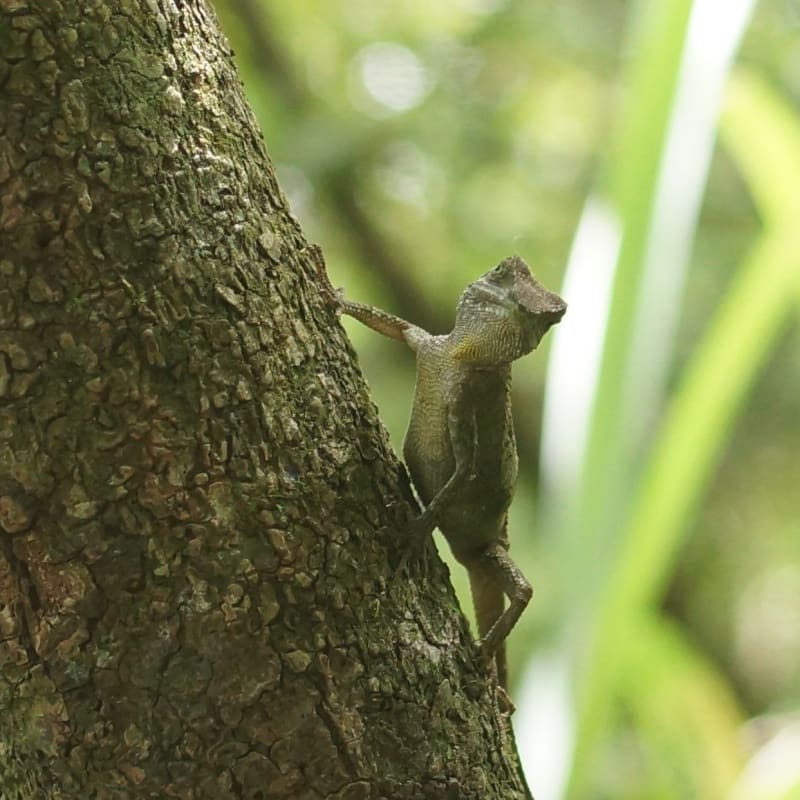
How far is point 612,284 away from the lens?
8.38ft

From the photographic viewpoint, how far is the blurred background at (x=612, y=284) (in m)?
2.57

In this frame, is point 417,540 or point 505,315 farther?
point 505,315

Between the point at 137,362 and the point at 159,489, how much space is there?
0.17m

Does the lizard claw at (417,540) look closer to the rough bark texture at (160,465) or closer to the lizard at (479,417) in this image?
the rough bark texture at (160,465)

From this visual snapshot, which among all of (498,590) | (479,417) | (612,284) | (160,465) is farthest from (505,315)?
(160,465)

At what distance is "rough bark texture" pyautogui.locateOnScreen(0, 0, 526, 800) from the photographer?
52.2 inches

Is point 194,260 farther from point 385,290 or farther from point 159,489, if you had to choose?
point 385,290

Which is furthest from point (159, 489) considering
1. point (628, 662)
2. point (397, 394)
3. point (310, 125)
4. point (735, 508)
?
point (735, 508)

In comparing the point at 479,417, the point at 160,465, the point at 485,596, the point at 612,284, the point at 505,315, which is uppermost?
the point at 612,284

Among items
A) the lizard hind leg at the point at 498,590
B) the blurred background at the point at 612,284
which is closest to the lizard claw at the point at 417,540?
the lizard hind leg at the point at 498,590

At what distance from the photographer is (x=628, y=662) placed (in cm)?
320

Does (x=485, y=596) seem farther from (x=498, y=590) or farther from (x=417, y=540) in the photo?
(x=417, y=540)

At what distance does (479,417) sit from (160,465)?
100cm

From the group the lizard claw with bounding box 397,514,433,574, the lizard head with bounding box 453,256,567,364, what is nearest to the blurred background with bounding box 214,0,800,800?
the lizard head with bounding box 453,256,567,364
